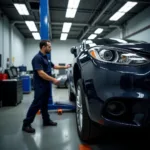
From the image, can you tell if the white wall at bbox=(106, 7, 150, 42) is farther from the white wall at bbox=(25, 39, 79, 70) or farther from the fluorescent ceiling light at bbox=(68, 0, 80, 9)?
the white wall at bbox=(25, 39, 79, 70)

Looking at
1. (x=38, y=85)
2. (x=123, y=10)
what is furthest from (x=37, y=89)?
(x=123, y=10)

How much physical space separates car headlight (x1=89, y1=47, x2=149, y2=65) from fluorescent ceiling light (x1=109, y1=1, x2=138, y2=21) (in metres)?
6.12

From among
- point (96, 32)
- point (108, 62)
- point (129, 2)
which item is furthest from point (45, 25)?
point (96, 32)

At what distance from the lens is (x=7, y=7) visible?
700 cm

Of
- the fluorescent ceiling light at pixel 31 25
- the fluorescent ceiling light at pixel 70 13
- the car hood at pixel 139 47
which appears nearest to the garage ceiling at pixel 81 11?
the fluorescent ceiling light at pixel 70 13

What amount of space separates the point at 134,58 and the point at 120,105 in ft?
1.17

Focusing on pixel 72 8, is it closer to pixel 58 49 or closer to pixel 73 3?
pixel 73 3

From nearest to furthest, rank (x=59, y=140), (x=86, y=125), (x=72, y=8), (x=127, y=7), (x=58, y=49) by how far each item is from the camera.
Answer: (x=86, y=125) < (x=59, y=140) < (x=127, y=7) < (x=72, y=8) < (x=58, y=49)

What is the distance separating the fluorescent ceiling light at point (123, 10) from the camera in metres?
6.67

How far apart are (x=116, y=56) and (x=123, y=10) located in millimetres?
7003

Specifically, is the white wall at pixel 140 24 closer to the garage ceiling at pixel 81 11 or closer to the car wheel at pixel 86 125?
the garage ceiling at pixel 81 11

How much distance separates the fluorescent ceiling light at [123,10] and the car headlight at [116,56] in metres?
6.12

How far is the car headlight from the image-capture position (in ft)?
3.84

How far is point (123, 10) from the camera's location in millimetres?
7379
